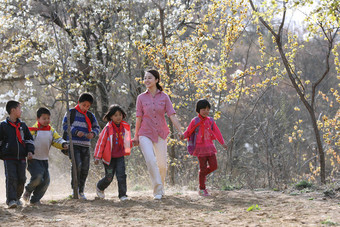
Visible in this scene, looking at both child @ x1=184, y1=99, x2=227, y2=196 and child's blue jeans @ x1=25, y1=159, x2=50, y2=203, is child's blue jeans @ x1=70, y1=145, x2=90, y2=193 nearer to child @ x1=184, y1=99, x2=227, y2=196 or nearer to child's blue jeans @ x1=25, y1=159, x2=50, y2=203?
child's blue jeans @ x1=25, y1=159, x2=50, y2=203

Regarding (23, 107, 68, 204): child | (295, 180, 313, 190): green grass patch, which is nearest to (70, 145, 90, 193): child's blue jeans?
(23, 107, 68, 204): child

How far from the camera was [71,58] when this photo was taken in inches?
640

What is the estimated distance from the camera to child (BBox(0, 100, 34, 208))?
7.33 metres

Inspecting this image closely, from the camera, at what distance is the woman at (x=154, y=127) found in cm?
770

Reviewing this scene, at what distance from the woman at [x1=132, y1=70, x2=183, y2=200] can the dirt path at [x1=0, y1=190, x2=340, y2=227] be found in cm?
41

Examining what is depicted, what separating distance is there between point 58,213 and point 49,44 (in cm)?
1066

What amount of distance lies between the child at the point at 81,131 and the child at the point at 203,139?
153 centimetres

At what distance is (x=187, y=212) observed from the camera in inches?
257

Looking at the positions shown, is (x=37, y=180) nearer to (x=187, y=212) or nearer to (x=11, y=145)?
(x=11, y=145)

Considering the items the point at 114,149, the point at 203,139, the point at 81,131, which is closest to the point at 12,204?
the point at 81,131

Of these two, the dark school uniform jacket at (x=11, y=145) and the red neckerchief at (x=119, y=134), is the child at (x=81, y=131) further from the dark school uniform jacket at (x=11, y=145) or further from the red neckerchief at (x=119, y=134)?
the dark school uniform jacket at (x=11, y=145)

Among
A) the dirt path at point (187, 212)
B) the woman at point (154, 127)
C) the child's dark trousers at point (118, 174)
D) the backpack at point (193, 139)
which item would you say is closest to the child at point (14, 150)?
the dirt path at point (187, 212)

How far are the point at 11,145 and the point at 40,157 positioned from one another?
62cm

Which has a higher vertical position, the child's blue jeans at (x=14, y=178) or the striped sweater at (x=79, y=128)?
the striped sweater at (x=79, y=128)
